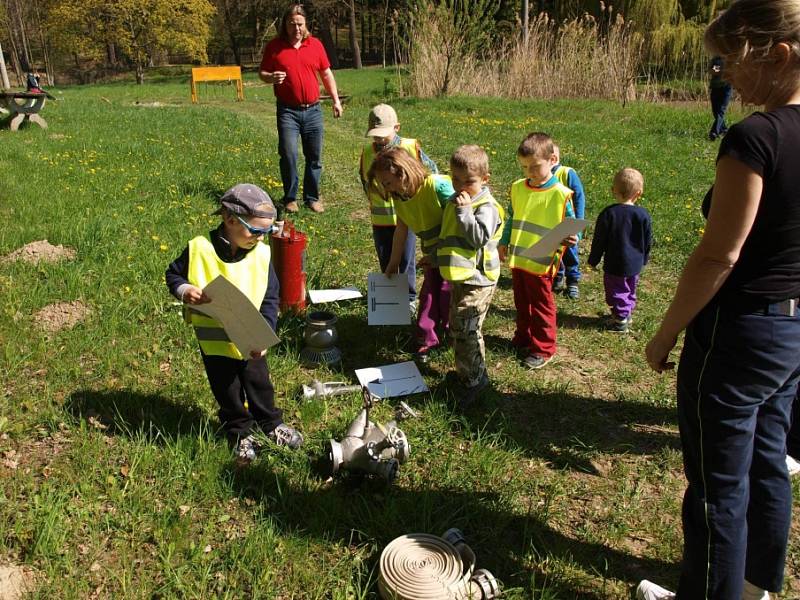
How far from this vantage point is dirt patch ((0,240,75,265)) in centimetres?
505

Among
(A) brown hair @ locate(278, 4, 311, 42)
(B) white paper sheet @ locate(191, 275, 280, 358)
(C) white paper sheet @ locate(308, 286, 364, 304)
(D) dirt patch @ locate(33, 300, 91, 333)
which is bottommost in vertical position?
(C) white paper sheet @ locate(308, 286, 364, 304)

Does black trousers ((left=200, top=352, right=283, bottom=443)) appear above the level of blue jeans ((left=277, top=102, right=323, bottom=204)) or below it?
below

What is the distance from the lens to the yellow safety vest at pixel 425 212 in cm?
381

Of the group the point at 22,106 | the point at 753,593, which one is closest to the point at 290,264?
the point at 753,593

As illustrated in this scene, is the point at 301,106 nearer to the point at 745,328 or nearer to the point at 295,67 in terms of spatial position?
the point at 295,67

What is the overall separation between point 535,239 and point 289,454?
215 cm

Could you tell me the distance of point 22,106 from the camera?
1253 centimetres

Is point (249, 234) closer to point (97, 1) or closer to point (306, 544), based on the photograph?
point (306, 544)

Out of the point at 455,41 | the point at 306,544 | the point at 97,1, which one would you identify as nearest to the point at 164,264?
the point at 306,544

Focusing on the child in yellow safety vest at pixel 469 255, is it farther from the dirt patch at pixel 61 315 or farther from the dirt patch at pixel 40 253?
the dirt patch at pixel 40 253

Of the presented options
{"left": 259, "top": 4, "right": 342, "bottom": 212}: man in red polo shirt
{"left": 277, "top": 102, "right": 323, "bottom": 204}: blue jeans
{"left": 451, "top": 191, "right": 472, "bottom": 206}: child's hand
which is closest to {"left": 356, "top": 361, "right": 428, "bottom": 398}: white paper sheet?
{"left": 451, "top": 191, "right": 472, "bottom": 206}: child's hand

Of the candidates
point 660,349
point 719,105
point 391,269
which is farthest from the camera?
→ point 719,105

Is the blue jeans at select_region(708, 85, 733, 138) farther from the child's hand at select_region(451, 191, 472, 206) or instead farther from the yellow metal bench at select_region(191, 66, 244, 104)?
the yellow metal bench at select_region(191, 66, 244, 104)

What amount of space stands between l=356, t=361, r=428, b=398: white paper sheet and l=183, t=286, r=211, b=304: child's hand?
1297mm
